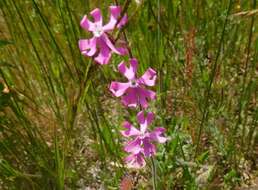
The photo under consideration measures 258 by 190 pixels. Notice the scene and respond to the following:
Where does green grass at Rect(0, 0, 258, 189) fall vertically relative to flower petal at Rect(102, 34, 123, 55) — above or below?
below

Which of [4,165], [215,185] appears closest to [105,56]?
[4,165]

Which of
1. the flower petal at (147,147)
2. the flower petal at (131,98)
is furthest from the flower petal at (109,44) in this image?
the flower petal at (147,147)

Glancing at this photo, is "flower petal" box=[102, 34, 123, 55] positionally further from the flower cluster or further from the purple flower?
the purple flower

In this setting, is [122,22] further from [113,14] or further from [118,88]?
[118,88]

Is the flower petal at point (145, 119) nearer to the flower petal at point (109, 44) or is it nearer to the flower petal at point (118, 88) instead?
the flower petal at point (118, 88)

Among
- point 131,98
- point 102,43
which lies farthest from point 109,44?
point 131,98

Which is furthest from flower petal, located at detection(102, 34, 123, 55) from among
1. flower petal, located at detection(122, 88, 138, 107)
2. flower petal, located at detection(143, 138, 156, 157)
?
flower petal, located at detection(143, 138, 156, 157)
